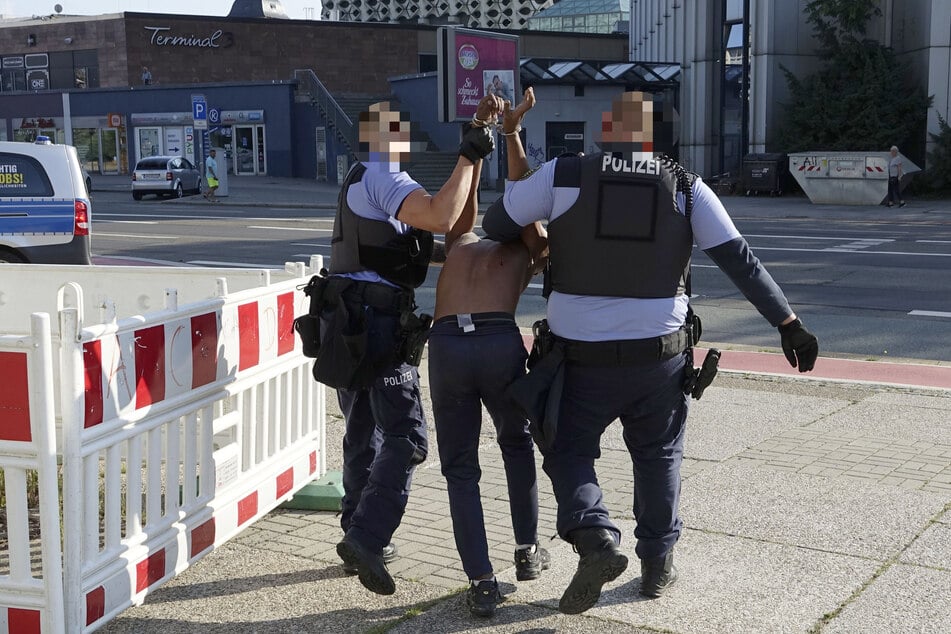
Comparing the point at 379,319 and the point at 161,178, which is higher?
the point at 161,178

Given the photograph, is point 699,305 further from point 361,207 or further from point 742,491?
point 361,207

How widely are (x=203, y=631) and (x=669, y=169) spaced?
2.35 m

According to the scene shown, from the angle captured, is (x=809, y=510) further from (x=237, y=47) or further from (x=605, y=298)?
A: (x=237, y=47)

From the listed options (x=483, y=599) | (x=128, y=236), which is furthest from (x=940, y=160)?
(x=483, y=599)

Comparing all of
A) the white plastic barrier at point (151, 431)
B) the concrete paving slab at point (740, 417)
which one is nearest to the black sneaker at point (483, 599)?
the white plastic barrier at point (151, 431)

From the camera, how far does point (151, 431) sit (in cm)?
398

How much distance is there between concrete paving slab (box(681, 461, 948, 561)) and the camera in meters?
4.74

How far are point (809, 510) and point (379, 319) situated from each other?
228cm

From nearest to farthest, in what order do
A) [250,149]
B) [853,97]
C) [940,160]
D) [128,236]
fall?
[128,236], [940,160], [853,97], [250,149]

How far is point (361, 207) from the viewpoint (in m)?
4.23

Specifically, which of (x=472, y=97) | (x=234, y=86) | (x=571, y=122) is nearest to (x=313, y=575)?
(x=472, y=97)

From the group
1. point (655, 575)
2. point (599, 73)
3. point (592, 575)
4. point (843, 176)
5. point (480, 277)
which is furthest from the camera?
point (599, 73)

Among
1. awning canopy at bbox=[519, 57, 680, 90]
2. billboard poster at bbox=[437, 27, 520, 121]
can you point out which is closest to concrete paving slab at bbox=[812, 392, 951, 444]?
billboard poster at bbox=[437, 27, 520, 121]

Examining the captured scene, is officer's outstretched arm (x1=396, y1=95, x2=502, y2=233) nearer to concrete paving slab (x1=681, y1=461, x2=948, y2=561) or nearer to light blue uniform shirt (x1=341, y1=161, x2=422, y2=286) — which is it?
light blue uniform shirt (x1=341, y1=161, x2=422, y2=286)
